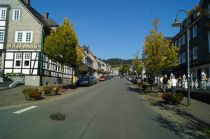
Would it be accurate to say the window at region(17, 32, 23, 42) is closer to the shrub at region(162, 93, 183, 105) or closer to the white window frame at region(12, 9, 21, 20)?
the white window frame at region(12, 9, 21, 20)

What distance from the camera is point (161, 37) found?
2602cm

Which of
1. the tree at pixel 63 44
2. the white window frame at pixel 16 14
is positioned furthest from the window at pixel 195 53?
the white window frame at pixel 16 14

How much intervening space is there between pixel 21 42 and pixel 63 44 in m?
10.7

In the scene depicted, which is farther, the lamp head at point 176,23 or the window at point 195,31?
the window at point 195,31

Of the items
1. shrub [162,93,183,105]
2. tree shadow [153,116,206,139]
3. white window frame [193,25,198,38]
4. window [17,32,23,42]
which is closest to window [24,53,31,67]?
window [17,32,23,42]

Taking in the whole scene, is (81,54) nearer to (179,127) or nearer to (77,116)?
(77,116)

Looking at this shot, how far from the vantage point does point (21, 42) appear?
3556 centimetres

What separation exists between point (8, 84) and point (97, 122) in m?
22.1

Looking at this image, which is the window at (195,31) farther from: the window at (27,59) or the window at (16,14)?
the window at (16,14)

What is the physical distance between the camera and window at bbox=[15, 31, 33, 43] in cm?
3578

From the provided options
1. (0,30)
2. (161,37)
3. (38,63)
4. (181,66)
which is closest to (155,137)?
(161,37)

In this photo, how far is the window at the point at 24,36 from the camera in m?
35.8

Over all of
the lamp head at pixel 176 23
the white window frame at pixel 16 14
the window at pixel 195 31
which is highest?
the white window frame at pixel 16 14

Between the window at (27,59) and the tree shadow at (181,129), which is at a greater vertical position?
the window at (27,59)
